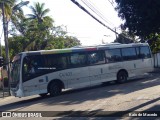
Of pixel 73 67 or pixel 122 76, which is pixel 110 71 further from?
pixel 73 67

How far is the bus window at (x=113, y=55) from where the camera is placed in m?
23.9

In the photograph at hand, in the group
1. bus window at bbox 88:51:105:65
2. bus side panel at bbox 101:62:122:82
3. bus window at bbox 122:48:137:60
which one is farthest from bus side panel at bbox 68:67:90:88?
bus window at bbox 122:48:137:60

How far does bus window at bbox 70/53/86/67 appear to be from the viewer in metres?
21.8

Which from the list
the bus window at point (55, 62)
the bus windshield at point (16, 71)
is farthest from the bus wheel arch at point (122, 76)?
the bus windshield at point (16, 71)

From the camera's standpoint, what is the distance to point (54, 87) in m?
20.7

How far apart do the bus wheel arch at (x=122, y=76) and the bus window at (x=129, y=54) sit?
973 mm

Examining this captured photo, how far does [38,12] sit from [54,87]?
127 feet

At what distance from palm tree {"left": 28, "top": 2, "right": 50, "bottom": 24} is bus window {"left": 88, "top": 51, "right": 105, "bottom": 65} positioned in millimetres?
35680

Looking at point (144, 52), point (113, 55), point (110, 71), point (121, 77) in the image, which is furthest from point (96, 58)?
point (144, 52)

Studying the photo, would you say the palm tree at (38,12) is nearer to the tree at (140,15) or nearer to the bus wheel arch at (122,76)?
the bus wheel arch at (122,76)

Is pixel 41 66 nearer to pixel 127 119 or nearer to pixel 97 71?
pixel 97 71

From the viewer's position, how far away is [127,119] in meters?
11.0

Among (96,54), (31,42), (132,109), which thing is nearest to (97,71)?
(96,54)

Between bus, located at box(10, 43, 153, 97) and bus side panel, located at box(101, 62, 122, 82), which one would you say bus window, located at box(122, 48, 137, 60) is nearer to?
bus, located at box(10, 43, 153, 97)
